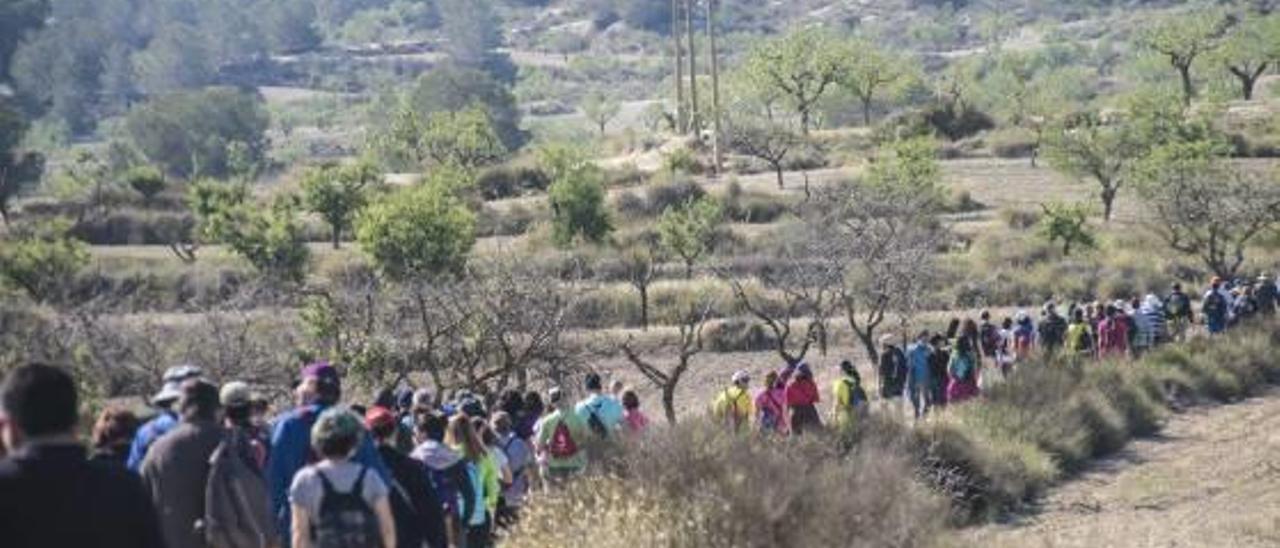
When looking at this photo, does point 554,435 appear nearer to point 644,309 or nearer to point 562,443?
point 562,443

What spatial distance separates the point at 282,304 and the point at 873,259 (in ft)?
38.5

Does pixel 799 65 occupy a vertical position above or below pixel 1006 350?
above

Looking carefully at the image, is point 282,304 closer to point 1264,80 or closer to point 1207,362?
point 1207,362

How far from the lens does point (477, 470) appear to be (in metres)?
11.6

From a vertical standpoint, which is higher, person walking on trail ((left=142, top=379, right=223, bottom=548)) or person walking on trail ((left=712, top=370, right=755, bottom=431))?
person walking on trail ((left=142, top=379, right=223, bottom=548))

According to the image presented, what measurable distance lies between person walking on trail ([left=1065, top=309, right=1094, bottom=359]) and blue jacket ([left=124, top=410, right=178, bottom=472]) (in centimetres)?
1839

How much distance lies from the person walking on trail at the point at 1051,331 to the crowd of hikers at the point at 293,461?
9150 mm

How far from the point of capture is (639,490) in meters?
11.8

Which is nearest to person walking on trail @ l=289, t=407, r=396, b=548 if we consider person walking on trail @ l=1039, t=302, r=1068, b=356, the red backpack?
the red backpack

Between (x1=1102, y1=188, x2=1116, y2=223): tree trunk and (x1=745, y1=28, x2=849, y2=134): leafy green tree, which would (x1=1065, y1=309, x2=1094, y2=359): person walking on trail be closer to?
(x1=1102, y1=188, x2=1116, y2=223): tree trunk

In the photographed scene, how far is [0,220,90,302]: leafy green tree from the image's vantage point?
122 ft

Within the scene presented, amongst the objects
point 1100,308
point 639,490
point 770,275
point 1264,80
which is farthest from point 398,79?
point 639,490

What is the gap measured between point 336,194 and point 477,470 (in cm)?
3970

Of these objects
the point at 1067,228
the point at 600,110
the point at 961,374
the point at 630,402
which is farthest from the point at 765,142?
the point at 600,110
